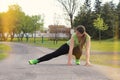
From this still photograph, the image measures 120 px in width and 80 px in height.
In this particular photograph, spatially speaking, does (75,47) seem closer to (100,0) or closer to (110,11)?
(110,11)

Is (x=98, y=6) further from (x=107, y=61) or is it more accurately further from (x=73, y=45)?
(x=73, y=45)

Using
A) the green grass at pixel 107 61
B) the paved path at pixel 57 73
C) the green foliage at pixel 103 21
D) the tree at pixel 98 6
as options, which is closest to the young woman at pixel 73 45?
the paved path at pixel 57 73

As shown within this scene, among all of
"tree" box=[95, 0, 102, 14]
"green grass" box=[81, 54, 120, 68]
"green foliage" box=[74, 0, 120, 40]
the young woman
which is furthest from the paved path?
"tree" box=[95, 0, 102, 14]

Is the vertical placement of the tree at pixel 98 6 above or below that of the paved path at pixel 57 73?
above

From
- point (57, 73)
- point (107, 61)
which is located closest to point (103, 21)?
point (107, 61)

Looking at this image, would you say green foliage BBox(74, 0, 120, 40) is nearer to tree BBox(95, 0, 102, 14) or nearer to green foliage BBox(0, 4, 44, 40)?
tree BBox(95, 0, 102, 14)

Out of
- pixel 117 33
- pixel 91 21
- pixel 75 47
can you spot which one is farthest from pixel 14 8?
pixel 75 47

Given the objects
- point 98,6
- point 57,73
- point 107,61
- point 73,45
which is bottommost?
point 107,61

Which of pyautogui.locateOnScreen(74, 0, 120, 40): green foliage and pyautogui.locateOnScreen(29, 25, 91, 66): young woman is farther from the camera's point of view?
pyautogui.locateOnScreen(74, 0, 120, 40): green foliage

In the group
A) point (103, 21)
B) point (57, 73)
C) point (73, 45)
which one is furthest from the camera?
point (103, 21)

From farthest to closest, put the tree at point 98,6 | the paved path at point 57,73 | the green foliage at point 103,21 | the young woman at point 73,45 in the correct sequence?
1. the tree at point 98,6
2. the green foliage at point 103,21
3. the paved path at point 57,73
4. the young woman at point 73,45

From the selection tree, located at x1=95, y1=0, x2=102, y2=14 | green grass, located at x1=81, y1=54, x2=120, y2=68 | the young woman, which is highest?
tree, located at x1=95, y1=0, x2=102, y2=14

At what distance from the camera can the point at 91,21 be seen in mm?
107000

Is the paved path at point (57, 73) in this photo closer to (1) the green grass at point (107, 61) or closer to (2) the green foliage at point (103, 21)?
(1) the green grass at point (107, 61)
